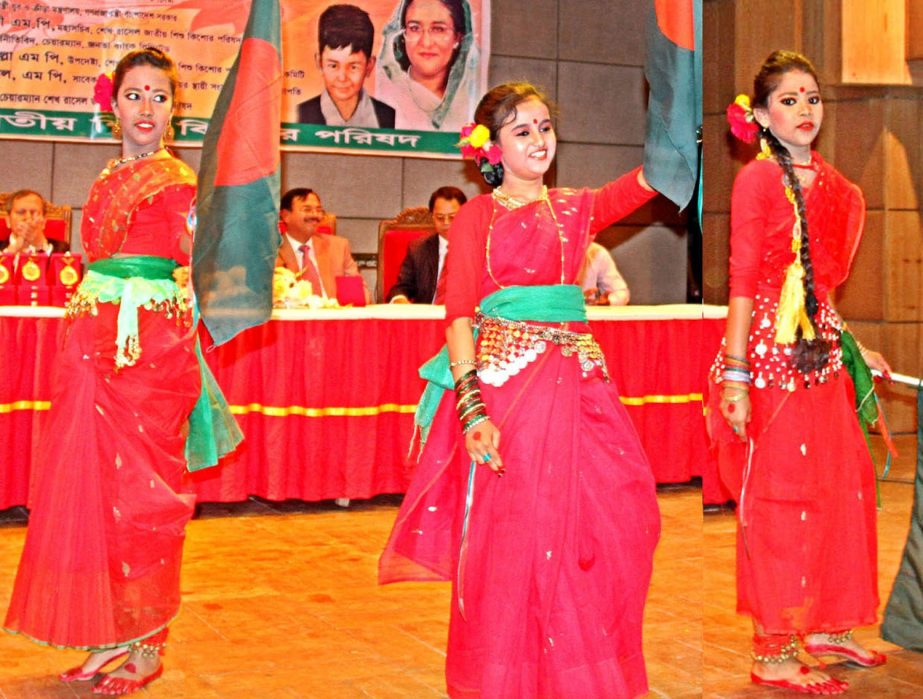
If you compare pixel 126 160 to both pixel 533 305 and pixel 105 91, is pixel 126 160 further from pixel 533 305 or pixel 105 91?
pixel 533 305

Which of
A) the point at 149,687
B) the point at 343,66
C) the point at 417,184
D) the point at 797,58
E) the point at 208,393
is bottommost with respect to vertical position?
the point at 149,687

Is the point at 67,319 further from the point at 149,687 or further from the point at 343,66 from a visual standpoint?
the point at 343,66

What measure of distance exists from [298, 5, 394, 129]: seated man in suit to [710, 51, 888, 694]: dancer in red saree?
15.8ft

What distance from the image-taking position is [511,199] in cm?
262

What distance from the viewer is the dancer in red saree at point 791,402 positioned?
2.77 metres

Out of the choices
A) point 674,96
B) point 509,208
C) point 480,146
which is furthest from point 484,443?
point 674,96

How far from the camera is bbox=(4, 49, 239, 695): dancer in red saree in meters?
2.97

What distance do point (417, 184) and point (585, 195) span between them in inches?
205

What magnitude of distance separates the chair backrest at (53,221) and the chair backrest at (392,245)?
61.2 inches

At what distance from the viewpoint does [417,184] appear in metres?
7.78

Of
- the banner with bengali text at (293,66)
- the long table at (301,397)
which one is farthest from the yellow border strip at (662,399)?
the banner with bengali text at (293,66)

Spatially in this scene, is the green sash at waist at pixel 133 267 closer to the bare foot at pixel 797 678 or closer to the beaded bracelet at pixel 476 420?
the beaded bracelet at pixel 476 420

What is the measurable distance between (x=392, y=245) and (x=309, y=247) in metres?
0.66

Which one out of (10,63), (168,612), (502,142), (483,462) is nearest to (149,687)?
(168,612)
